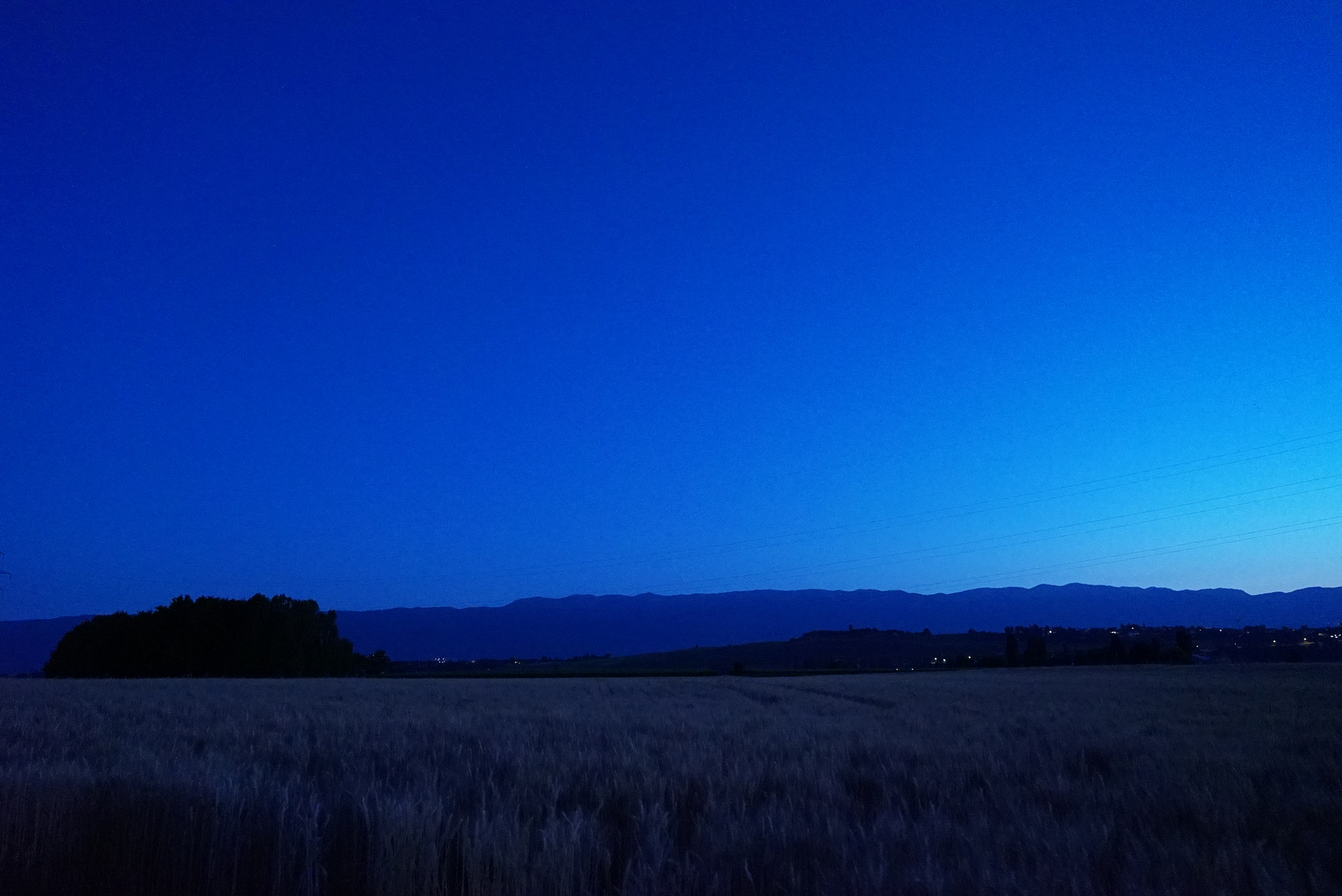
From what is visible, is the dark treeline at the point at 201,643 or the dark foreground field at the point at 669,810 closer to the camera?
the dark foreground field at the point at 669,810

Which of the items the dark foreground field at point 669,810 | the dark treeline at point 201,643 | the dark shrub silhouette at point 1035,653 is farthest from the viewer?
the dark shrub silhouette at point 1035,653

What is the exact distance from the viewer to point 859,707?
56.6ft

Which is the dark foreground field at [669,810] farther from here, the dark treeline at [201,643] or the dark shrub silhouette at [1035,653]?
the dark shrub silhouette at [1035,653]

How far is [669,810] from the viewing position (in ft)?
17.1

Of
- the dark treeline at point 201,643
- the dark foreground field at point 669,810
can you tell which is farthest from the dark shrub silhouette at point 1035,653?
the dark foreground field at point 669,810

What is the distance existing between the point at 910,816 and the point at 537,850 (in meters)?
2.28

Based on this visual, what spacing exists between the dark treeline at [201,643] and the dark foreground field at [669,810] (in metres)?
65.4

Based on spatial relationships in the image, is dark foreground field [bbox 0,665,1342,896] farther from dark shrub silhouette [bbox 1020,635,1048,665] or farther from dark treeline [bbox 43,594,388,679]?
dark shrub silhouette [bbox 1020,635,1048,665]

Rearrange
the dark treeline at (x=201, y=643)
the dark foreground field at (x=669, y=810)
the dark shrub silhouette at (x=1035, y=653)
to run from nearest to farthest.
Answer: the dark foreground field at (x=669, y=810) < the dark treeline at (x=201, y=643) < the dark shrub silhouette at (x=1035, y=653)

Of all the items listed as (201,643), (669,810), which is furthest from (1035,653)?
(669,810)

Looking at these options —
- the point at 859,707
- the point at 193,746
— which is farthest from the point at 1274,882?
the point at 859,707

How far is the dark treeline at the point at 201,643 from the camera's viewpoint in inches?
2564

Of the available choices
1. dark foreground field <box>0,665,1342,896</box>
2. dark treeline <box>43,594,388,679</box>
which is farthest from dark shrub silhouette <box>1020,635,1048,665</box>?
dark foreground field <box>0,665,1342,896</box>

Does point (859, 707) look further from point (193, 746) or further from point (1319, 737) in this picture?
point (193, 746)
